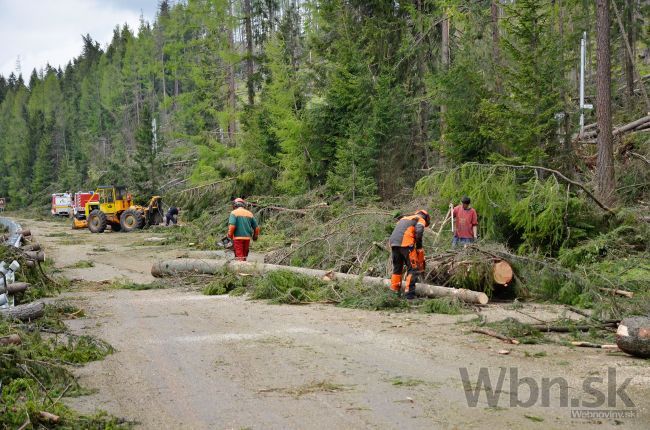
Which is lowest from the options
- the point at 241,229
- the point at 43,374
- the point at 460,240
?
the point at 43,374

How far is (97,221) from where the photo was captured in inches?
1471

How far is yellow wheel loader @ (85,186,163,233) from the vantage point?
3709 cm

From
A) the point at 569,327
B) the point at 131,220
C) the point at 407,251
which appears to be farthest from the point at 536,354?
the point at 131,220

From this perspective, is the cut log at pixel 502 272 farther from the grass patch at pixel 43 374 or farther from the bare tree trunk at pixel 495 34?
the bare tree trunk at pixel 495 34

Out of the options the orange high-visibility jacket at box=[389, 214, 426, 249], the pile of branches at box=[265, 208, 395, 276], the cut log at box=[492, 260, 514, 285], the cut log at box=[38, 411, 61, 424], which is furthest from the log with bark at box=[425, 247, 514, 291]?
the cut log at box=[38, 411, 61, 424]

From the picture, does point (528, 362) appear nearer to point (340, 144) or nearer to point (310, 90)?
point (340, 144)

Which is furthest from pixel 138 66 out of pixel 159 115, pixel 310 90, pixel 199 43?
pixel 310 90

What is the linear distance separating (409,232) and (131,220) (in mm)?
27923

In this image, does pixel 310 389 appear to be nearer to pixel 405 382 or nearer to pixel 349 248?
pixel 405 382

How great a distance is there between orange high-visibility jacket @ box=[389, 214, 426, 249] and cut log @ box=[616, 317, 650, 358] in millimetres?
4544

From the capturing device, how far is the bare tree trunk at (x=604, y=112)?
15625mm

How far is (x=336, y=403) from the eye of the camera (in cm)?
611

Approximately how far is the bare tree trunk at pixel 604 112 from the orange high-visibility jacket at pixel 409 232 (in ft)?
19.3

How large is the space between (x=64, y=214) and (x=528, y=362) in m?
63.5
